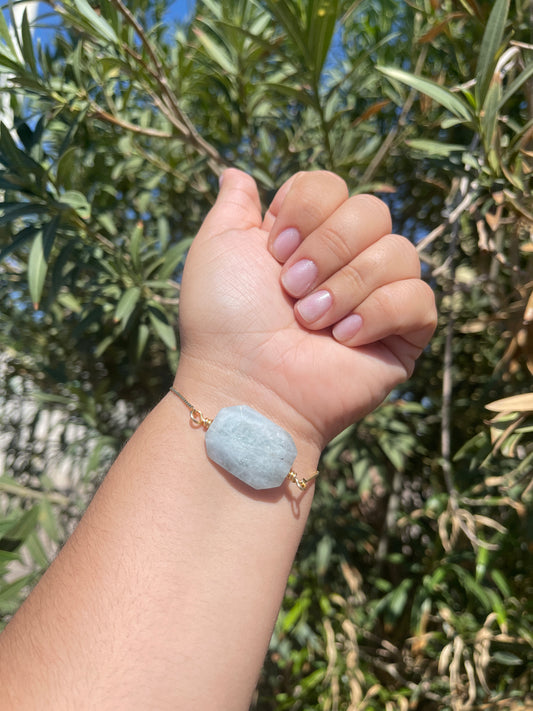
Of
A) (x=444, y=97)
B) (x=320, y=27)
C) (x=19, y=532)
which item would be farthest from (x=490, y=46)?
(x=19, y=532)

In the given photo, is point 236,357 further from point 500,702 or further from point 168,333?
point 500,702

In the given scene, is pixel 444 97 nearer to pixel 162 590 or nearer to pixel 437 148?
pixel 437 148

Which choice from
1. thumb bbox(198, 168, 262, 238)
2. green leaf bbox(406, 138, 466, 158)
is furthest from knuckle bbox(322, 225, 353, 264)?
green leaf bbox(406, 138, 466, 158)

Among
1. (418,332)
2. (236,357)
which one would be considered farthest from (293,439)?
(418,332)

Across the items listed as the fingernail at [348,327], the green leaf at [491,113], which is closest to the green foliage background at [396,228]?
the green leaf at [491,113]

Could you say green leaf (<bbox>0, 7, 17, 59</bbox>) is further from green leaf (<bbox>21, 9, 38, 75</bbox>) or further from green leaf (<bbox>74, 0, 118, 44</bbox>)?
green leaf (<bbox>74, 0, 118, 44</bbox>)

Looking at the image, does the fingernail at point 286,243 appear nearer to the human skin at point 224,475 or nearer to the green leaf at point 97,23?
the human skin at point 224,475
